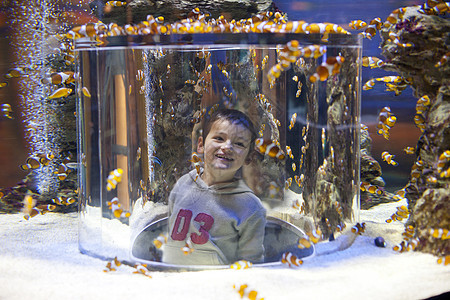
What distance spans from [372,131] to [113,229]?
11.3 ft

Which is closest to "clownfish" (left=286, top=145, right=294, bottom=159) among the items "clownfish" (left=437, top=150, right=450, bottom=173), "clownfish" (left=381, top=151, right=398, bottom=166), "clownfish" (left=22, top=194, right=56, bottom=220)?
"clownfish" (left=437, top=150, right=450, bottom=173)

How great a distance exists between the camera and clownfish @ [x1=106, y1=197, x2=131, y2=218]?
7.95 ft

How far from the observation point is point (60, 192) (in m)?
4.29

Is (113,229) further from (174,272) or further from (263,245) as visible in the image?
(263,245)

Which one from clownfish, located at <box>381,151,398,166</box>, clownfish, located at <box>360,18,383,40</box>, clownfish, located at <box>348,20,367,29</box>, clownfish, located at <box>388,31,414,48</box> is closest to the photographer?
clownfish, located at <box>388,31,414,48</box>

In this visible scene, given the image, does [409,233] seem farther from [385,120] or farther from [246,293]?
[385,120]

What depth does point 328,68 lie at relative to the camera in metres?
2.27

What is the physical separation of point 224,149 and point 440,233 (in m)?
1.44

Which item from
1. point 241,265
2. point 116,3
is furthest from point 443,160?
point 116,3

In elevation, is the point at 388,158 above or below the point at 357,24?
below

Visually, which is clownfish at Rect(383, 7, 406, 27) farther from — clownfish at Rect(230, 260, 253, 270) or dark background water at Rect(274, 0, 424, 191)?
clownfish at Rect(230, 260, 253, 270)

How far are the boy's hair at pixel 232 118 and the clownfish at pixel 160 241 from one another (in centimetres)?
68

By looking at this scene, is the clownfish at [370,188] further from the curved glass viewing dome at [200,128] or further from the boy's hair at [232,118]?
the boy's hair at [232,118]

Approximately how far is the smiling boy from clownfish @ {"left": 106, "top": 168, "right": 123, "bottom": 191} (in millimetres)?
482
